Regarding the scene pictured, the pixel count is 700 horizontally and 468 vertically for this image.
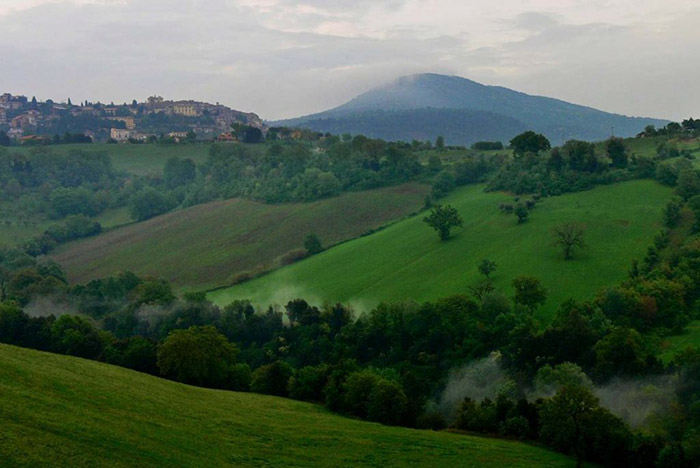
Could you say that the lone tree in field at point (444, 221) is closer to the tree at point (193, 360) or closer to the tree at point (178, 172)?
the tree at point (193, 360)

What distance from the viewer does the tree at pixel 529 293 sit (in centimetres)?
6000

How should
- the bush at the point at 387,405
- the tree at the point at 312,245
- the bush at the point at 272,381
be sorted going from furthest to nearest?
the tree at the point at 312,245 < the bush at the point at 272,381 < the bush at the point at 387,405

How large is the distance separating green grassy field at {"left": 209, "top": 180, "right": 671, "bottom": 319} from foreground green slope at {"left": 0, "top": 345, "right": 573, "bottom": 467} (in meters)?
28.9

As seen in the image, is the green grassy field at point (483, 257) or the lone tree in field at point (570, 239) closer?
the green grassy field at point (483, 257)

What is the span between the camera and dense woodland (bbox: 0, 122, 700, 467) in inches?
1496

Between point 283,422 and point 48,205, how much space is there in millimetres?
131379

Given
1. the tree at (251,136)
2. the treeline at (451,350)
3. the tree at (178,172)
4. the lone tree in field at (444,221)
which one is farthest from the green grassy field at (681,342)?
the tree at (251,136)

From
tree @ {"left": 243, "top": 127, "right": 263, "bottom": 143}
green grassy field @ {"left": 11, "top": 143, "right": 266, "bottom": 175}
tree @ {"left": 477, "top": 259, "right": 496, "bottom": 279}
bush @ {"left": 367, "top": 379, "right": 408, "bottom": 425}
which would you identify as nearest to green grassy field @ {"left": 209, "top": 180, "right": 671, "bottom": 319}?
tree @ {"left": 477, "top": 259, "right": 496, "bottom": 279}

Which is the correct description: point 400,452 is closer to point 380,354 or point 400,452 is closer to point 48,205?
point 380,354

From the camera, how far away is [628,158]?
101 m

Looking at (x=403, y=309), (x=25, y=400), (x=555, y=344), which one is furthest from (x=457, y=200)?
(x=25, y=400)

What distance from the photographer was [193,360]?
47.1m

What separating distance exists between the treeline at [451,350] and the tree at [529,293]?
0.09 meters

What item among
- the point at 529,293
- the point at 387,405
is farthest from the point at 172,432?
the point at 529,293
